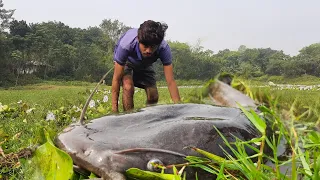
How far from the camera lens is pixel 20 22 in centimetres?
4669

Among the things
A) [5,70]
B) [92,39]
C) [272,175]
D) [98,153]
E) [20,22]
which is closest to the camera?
[272,175]

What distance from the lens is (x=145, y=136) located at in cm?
125

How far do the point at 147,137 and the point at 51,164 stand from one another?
301 mm

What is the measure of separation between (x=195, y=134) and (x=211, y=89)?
67 cm

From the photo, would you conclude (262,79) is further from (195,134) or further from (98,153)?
(98,153)

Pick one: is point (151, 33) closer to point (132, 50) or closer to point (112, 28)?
point (132, 50)

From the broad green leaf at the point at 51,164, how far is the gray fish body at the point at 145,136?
2.4 inches

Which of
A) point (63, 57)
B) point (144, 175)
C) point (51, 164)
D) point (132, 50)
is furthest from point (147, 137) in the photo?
point (63, 57)

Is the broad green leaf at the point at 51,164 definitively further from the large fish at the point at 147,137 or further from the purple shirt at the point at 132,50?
the purple shirt at the point at 132,50

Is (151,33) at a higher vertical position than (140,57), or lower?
higher

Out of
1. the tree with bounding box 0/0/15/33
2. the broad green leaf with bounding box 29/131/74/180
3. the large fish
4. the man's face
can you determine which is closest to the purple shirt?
the man's face

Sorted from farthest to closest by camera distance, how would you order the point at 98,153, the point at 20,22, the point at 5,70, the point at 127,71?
1. the point at 20,22
2. the point at 5,70
3. the point at 127,71
4. the point at 98,153

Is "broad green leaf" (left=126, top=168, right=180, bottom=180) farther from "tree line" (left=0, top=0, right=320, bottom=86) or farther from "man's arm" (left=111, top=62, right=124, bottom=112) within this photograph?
"tree line" (left=0, top=0, right=320, bottom=86)

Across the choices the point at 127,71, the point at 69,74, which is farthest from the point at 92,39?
the point at 127,71
